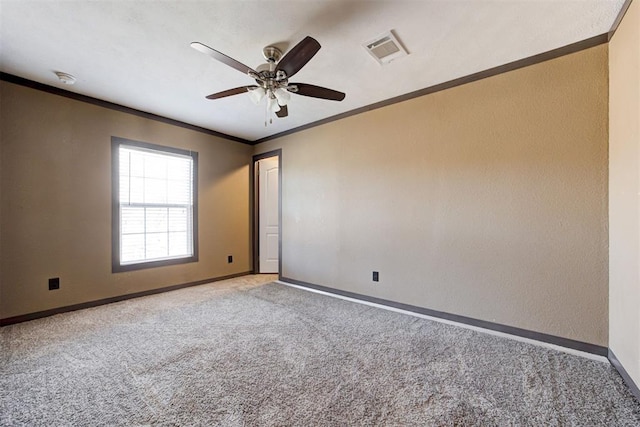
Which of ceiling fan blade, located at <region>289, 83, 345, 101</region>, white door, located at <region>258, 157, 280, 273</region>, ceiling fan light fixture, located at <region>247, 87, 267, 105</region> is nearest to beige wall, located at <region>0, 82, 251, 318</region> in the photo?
white door, located at <region>258, 157, 280, 273</region>

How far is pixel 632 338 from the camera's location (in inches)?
67.8

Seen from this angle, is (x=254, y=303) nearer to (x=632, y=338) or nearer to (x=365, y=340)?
(x=365, y=340)

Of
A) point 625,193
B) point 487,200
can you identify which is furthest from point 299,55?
point 625,193

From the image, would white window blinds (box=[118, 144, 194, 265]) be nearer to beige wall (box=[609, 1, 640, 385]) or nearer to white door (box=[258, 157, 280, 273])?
white door (box=[258, 157, 280, 273])

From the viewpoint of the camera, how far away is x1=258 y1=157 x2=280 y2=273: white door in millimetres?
5164

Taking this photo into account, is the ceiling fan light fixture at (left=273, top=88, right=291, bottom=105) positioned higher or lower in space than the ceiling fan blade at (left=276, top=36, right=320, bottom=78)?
lower

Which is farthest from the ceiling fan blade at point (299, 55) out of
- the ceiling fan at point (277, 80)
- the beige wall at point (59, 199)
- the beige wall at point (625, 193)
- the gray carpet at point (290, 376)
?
the beige wall at point (59, 199)

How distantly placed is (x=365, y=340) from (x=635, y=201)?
2.07 metres

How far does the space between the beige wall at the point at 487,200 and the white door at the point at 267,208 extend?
1.52 meters

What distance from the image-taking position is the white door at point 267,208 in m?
5.16

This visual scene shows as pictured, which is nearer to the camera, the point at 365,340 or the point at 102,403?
the point at 102,403

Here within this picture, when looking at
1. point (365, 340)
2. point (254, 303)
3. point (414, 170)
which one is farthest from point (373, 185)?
point (254, 303)

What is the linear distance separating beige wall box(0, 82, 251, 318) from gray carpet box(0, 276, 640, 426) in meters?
0.44

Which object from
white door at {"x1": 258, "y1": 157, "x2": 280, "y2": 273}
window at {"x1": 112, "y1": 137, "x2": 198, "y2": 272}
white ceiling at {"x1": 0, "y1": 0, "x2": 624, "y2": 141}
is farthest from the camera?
white door at {"x1": 258, "y1": 157, "x2": 280, "y2": 273}
